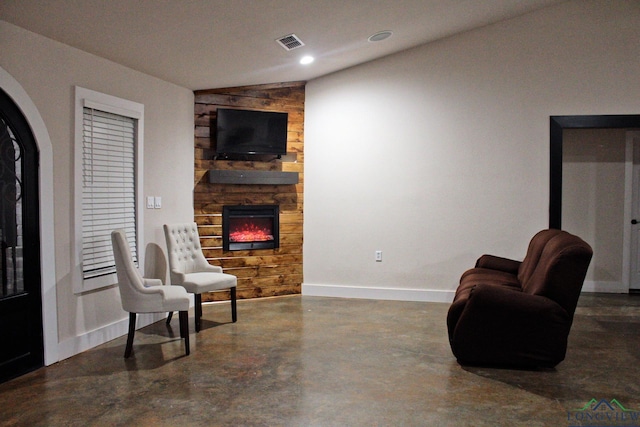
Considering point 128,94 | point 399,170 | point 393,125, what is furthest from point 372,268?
point 128,94

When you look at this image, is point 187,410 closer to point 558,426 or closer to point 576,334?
point 558,426

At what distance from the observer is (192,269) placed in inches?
205

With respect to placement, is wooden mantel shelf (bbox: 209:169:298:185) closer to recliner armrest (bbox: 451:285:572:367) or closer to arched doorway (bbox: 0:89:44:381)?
arched doorway (bbox: 0:89:44:381)

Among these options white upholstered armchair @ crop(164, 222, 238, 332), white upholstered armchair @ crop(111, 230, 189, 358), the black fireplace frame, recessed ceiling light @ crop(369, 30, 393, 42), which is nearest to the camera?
white upholstered armchair @ crop(111, 230, 189, 358)

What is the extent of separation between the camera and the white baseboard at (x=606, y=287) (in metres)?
6.61

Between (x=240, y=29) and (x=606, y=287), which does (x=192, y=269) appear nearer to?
(x=240, y=29)

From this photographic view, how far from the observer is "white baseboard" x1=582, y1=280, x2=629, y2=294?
21.7ft

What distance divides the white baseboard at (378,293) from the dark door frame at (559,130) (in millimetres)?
1494

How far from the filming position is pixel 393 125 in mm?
6082

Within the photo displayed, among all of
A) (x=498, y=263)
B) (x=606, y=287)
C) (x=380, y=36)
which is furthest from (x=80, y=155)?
(x=606, y=287)

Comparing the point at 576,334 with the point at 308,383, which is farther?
the point at 576,334

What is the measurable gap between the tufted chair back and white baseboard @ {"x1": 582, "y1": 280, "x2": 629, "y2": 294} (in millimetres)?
5030

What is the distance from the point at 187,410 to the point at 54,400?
2.89ft

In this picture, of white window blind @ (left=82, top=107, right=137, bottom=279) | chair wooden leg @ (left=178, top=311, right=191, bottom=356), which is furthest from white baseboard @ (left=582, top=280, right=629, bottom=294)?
white window blind @ (left=82, top=107, right=137, bottom=279)
